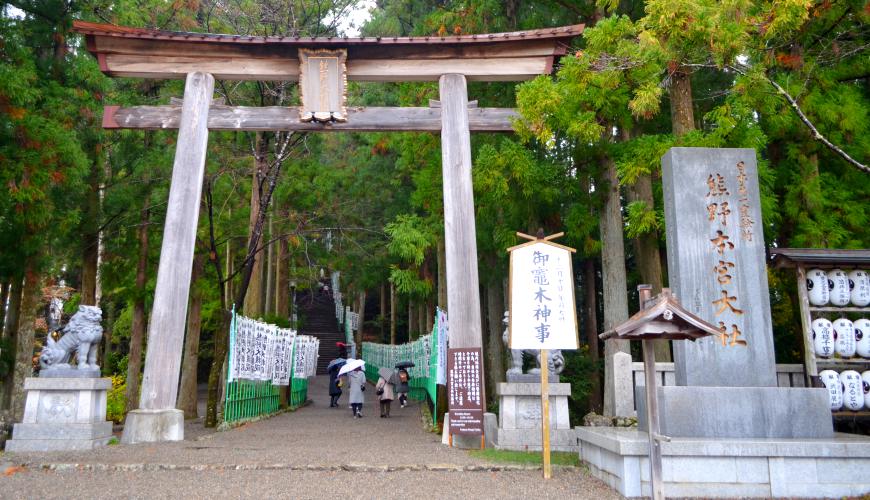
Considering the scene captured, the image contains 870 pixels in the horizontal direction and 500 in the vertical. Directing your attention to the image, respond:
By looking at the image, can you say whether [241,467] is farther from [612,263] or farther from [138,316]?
[138,316]

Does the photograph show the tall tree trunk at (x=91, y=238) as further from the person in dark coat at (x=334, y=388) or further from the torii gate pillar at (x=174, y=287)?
the person in dark coat at (x=334, y=388)

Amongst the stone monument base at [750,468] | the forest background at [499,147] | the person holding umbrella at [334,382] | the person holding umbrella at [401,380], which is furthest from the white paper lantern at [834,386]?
the person holding umbrella at [334,382]

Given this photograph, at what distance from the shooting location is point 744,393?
6566mm

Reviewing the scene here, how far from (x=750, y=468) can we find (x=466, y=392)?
12.6 feet

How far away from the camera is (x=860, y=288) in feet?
25.8

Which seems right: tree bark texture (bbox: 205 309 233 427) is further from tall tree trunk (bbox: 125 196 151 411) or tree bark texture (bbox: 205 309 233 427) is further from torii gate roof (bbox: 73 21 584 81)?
torii gate roof (bbox: 73 21 584 81)

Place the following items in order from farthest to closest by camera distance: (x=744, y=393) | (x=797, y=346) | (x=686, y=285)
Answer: (x=797, y=346), (x=686, y=285), (x=744, y=393)

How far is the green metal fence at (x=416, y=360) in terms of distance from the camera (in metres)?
14.3

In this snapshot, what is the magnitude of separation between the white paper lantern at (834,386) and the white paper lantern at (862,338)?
471 millimetres

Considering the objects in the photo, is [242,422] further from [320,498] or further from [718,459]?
[718,459]

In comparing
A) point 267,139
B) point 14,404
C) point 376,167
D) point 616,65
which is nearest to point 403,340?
point 376,167

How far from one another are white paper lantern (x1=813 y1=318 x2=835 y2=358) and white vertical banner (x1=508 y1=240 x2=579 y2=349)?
3.30m

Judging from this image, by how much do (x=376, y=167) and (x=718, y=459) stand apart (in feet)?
43.8

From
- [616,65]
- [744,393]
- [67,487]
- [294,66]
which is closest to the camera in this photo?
[67,487]
